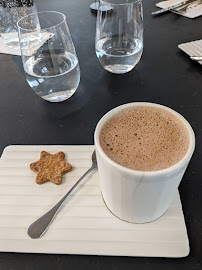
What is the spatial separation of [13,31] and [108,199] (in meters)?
0.72

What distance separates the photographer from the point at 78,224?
16.9 inches

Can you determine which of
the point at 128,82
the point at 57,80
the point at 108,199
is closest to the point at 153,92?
the point at 128,82

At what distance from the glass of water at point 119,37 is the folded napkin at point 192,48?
0.57 ft

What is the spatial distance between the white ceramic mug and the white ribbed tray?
0.07ft

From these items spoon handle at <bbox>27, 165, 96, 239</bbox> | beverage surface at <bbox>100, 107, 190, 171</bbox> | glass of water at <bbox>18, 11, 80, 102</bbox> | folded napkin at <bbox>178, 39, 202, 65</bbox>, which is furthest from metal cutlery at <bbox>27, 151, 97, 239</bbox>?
folded napkin at <bbox>178, 39, 202, 65</bbox>

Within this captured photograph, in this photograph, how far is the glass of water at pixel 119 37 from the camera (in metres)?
0.67

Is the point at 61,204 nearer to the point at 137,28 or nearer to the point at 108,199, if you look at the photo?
the point at 108,199

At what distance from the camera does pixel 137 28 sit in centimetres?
69

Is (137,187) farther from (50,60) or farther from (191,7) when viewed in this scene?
(191,7)

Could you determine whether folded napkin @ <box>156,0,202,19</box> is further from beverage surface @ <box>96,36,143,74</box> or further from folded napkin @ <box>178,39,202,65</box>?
beverage surface @ <box>96,36,143,74</box>

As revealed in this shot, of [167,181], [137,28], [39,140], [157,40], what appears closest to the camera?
[167,181]

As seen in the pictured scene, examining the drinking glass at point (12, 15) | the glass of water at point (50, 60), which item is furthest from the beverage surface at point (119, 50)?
the drinking glass at point (12, 15)

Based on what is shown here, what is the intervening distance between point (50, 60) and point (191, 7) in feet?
2.32

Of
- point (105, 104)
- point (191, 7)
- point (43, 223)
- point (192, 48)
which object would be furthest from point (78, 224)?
point (191, 7)
